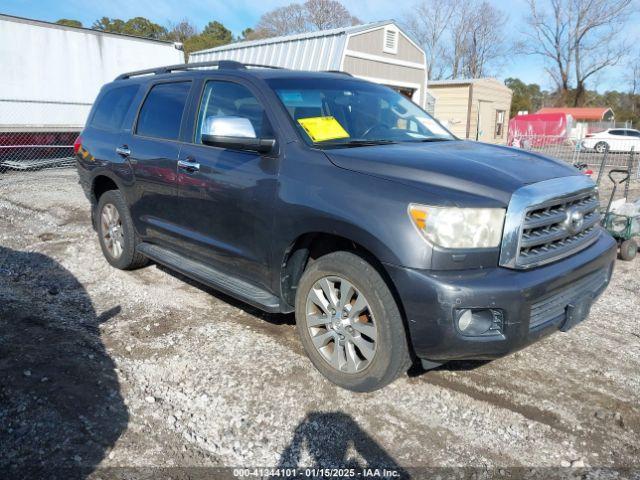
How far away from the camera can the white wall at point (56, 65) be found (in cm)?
1252

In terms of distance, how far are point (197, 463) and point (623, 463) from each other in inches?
84.7

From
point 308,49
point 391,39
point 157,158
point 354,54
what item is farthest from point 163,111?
point 391,39

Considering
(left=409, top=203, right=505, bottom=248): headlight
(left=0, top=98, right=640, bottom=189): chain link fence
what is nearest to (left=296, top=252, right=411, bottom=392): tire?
(left=409, top=203, right=505, bottom=248): headlight

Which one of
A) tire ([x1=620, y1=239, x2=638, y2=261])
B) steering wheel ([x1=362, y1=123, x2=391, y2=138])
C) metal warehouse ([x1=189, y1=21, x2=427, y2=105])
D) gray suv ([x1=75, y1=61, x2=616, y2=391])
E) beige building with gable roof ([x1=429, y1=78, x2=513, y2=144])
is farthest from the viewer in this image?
beige building with gable roof ([x1=429, y1=78, x2=513, y2=144])

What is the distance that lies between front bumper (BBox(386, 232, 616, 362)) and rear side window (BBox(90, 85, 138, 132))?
3.60m

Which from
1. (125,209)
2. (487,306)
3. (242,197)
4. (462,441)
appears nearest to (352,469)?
(462,441)

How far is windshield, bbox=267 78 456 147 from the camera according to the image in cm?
344

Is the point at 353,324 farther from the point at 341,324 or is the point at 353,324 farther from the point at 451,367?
the point at 451,367

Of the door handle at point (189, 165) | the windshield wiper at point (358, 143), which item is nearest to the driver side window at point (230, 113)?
the door handle at point (189, 165)

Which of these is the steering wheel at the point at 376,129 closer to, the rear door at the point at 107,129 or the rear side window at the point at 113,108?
the rear door at the point at 107,129

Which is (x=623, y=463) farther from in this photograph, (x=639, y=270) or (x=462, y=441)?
(x=639, y=270)

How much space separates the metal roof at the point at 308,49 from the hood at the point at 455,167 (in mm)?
13269

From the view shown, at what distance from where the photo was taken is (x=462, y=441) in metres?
2.68

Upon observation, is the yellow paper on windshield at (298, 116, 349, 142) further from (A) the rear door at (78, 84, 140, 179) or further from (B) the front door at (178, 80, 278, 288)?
(A) the rear door at (78, 84, 140, 179)
